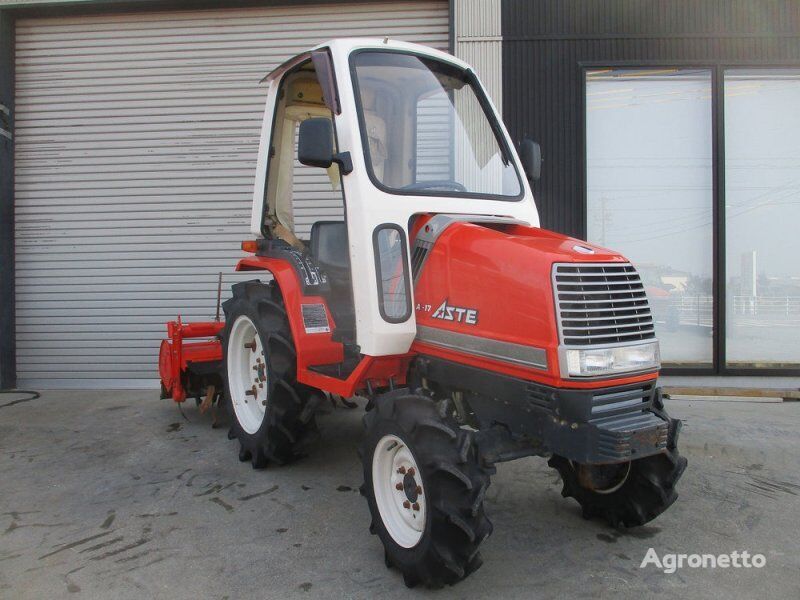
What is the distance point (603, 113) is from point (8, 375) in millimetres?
7360

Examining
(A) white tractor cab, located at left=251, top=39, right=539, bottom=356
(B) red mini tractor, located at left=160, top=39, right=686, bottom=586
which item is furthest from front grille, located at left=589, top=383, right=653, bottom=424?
(A) white tractor cab, located at left=251, top=39, right=539, bottom=356

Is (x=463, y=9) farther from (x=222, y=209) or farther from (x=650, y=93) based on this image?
(x=222, y=209)

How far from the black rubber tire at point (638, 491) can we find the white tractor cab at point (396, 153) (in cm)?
125

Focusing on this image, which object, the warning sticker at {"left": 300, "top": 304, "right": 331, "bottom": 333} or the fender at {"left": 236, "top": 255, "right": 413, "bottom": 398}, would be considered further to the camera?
the warning sticker at {"left": 300, "top": 304, "right": 331, "bottom": 333}

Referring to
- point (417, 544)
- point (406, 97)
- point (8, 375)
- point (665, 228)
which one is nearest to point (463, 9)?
point (665, 228)

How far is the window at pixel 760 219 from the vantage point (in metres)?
6.66

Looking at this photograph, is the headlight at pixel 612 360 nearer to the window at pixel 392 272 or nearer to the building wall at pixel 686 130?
the window at pixel 392 272

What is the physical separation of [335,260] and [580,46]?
4159mm

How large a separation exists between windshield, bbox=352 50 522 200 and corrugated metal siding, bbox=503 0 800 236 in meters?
3.14

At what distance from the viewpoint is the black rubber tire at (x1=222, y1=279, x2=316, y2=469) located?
3.86 meters

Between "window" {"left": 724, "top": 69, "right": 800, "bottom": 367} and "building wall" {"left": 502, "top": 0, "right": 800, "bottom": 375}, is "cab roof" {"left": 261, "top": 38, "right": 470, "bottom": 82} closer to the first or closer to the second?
"building wall" {"left": 502, "top": 0, "right": 800, "bottom": 375}

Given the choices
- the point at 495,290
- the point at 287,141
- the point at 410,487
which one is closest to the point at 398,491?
the point at 410,487

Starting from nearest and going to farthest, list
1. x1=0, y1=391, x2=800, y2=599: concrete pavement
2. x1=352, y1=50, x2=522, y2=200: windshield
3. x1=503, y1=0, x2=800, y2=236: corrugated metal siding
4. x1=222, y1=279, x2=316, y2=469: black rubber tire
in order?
1. x1=0, y1=391, x2=800, y2=599: concrete pavement
2. x1=352, y1=50, x2=522, y2=200: windshield
3. x1=222, y1=279, x2=316, y2=469: black rubber tire
4. x1=503, y1=0, x2=800, y2=236: corrugated metal siding

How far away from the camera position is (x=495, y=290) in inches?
106
